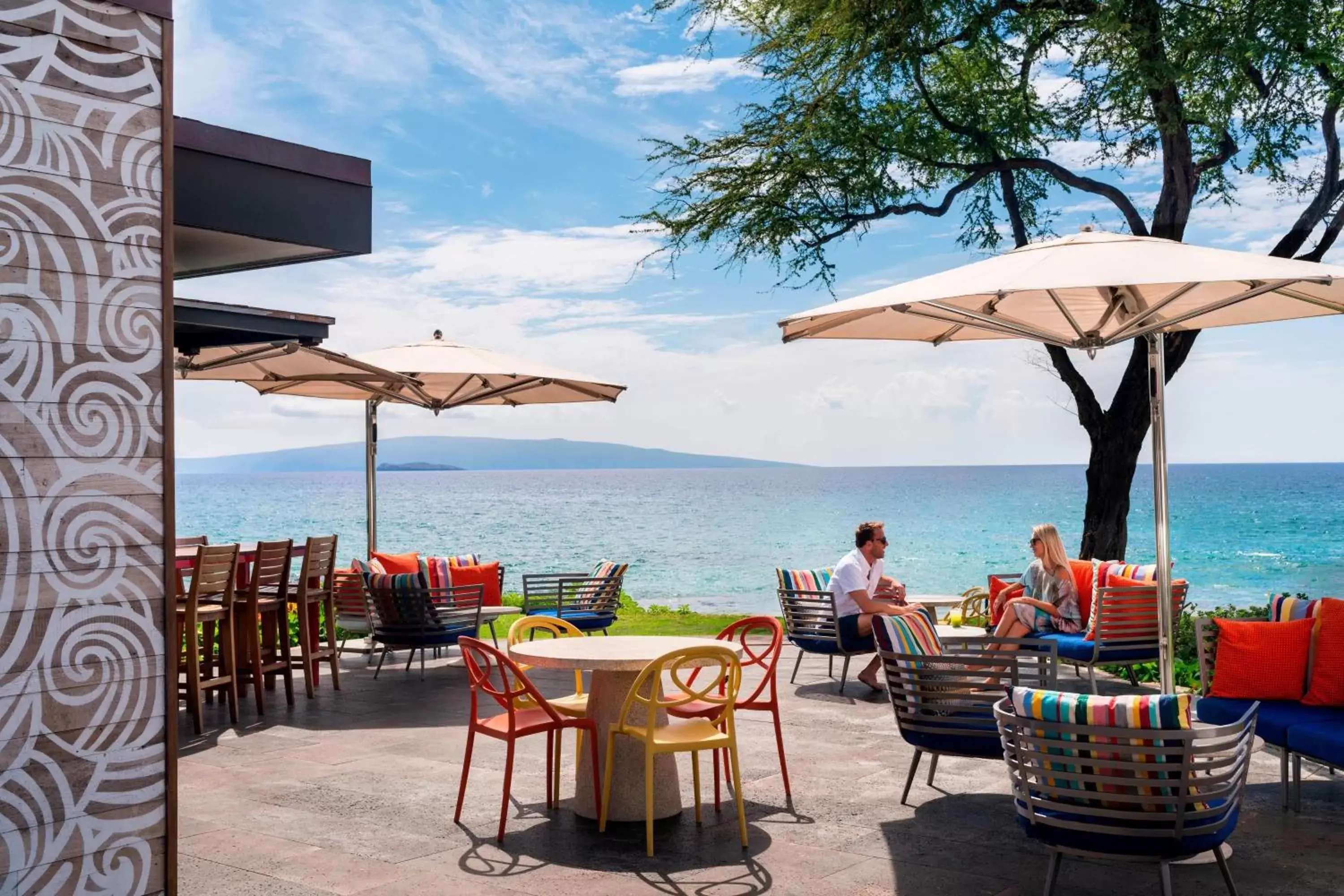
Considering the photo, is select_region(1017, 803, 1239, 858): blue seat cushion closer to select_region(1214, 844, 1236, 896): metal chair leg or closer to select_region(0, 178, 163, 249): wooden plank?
select_region(1214, 844, 1236, 896): metal chair leg

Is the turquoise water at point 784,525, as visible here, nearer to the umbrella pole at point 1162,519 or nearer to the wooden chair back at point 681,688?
the umbrella pole at point 1162,519

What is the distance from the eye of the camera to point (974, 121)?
45.3ft

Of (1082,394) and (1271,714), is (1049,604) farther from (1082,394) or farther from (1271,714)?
(1082,394)

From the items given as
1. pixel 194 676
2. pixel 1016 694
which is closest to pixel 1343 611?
pixel 1016 694

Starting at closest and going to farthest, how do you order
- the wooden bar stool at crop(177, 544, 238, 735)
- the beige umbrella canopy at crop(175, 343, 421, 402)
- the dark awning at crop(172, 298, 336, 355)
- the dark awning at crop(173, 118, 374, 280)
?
the dark awning at crop(173, 118, 374, 280)
the dark awning at crop(172, 298, 336, 355)
the wooden bar stool at crop(177, 544, 238, 735)
the beige umbrella canopy at crop(175, 343, 421, 402)

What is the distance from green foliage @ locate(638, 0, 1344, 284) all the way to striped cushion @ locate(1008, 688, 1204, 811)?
8.96 m

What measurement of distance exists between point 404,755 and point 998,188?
36.3ft

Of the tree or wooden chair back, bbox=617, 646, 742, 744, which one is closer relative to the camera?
wooden chair back, bbox=617, 646, 742, 744

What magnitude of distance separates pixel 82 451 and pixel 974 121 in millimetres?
12018

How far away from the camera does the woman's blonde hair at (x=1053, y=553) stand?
8.67 m

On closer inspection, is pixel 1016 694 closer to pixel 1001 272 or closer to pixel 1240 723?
pixel 1240 723

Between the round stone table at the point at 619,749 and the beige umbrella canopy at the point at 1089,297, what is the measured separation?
202 cm

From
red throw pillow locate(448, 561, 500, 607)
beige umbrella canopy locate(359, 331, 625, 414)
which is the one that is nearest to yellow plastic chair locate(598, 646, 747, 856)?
beige umbrella canopy locate(359, 331, 625, 414)

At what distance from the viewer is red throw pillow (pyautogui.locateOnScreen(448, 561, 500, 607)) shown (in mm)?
11234
